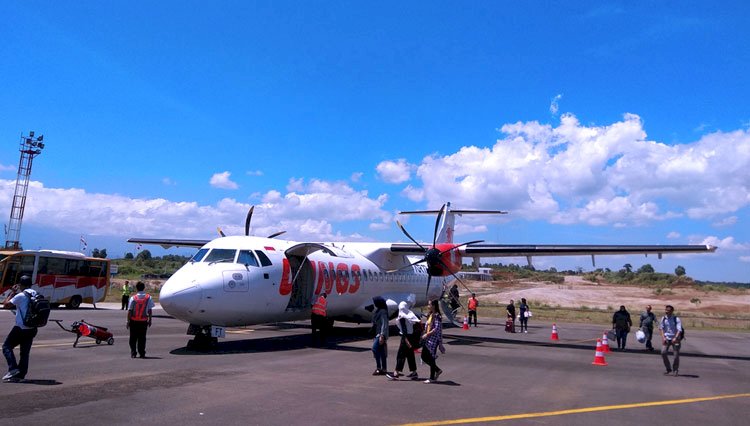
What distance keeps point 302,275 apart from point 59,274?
18.0 metres

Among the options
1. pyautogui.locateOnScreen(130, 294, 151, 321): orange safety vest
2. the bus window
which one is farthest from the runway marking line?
the bus window

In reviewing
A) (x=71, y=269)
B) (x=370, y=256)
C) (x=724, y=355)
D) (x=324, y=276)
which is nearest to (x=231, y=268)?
(x=324, y=276)

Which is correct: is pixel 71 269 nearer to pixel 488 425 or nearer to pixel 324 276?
pixel 324 276

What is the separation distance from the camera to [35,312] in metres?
8.84

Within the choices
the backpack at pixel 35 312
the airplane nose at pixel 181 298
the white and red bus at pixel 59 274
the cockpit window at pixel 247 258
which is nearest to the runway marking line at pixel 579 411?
the backpack at pixel 35 312

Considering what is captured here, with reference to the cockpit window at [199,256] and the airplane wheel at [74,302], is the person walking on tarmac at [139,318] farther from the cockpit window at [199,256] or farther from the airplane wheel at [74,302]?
the airplane wheel at [74,302]

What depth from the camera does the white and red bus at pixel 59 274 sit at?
27.1 meters

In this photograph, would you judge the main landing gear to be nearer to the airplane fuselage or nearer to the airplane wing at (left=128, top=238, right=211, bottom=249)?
the airplane fuselage

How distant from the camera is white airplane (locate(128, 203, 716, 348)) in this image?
13609mm

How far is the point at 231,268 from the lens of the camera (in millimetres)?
14312

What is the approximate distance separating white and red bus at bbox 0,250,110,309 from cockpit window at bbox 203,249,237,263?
17.6 metres

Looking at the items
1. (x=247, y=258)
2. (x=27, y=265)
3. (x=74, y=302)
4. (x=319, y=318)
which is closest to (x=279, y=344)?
(x=319, y=318)

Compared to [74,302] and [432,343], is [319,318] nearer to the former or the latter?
[432,343]

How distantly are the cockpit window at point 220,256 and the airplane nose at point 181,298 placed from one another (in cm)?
132
